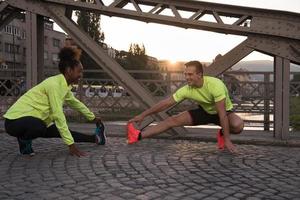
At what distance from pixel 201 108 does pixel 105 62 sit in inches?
97.1

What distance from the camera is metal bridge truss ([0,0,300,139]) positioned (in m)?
8.14

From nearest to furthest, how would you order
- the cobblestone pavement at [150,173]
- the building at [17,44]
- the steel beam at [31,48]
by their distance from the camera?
the cobblestone pavement at [150,173] < the steel beam at [31,48] < the building at [17,44]

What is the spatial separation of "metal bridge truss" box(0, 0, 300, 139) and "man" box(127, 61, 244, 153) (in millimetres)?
1408

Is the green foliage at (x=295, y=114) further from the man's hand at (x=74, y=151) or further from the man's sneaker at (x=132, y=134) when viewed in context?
the man's hand at (x=74, y=151)

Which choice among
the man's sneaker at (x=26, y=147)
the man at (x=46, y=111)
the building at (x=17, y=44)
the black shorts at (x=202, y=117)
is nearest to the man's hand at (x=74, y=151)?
the man at (x=46, y=111)

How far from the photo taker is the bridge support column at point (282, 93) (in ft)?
26.9

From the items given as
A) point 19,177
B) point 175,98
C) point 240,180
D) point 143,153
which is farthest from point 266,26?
point 19,177

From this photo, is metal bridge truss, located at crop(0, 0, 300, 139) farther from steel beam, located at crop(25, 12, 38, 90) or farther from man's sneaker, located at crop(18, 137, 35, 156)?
man's sneaker, located at crop(18, 137, 35, 156)

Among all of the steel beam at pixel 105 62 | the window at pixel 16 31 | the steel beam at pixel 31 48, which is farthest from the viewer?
the window at pixel 16 31

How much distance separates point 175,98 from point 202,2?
7.12 ft

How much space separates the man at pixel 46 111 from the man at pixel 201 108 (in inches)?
45.9

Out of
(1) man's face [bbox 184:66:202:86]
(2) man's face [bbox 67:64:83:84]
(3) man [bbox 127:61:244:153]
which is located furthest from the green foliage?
(2) man's face [bbox 67:64:83:84]

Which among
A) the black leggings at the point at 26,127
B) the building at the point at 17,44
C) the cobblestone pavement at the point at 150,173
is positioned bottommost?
the cobblestone pavement at the point at 150,173

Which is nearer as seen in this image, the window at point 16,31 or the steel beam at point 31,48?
the steel beam at point 31,48
